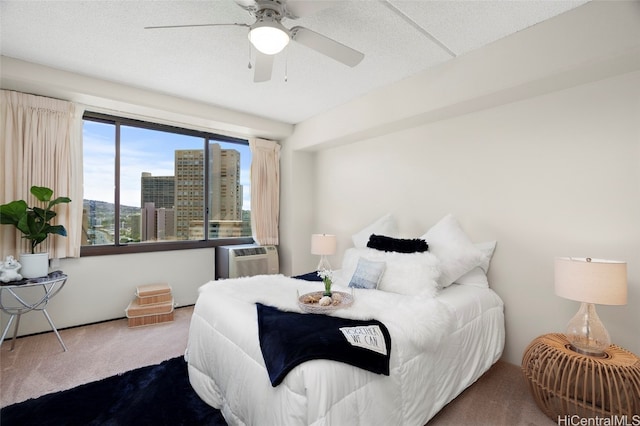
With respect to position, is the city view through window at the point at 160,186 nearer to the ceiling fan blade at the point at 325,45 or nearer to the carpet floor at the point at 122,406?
the carpet floor at the point at 122,406

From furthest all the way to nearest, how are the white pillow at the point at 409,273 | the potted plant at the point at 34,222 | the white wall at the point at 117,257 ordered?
the white wall at the point at 117,257 < the potted plant at the point at 34,222 < the white pillow at the point at 409,273

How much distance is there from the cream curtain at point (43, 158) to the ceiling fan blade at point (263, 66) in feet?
7.76

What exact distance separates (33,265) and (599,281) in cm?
427

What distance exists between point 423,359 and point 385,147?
2.51m

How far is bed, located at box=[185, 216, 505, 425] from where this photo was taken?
1.31 metres

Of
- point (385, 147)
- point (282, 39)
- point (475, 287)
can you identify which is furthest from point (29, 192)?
point (475, 287)

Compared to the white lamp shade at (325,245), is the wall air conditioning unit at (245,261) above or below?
below

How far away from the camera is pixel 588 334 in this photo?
184cm

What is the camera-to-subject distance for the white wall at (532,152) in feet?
6.59

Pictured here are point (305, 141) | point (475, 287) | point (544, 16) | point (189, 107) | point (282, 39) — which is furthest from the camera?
point (305, 141)

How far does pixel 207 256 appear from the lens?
428 cm

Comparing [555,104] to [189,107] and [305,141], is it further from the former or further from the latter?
[189,107]

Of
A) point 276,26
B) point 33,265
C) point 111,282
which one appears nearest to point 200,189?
point 111,282

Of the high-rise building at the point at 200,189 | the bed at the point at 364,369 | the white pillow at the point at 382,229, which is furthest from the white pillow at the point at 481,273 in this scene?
the high-rise building at the point at 200,189
